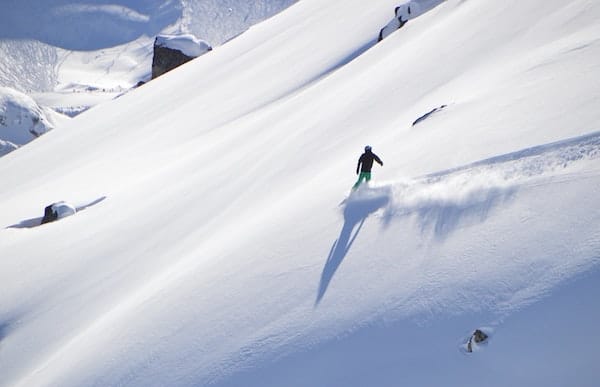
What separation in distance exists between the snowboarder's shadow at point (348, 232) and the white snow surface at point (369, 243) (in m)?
0.05

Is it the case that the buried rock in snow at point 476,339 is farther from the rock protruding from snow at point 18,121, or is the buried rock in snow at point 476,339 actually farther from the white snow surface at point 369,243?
the rock protruding from snow at point 18,121

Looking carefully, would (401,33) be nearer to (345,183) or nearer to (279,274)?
(345,183)

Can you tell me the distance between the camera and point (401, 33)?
77.8 ft

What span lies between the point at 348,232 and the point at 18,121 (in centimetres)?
5809

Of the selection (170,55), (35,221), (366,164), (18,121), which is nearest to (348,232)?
(366,164)

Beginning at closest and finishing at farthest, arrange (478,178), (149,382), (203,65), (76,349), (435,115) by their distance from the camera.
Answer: (149,382) → (478,178) → (76,349) → (435,115) → (203,65)

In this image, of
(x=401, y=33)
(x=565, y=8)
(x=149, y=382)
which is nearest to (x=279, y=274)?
(x=149, y=382)

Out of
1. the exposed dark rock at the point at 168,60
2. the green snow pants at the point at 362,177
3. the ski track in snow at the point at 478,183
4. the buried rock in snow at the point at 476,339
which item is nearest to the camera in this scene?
the buried rock in snow at the point at 476,339

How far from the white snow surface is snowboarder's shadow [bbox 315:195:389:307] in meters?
0.05

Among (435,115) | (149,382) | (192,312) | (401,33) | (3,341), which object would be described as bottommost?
(149,382)

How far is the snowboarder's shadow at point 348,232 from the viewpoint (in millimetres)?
9052

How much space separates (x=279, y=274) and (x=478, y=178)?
161 inches

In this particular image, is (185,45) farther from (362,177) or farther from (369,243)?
(369,243)

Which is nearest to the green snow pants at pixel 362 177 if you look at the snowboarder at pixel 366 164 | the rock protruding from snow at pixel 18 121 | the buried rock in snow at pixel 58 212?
the snowboarder at pixel 366 164
